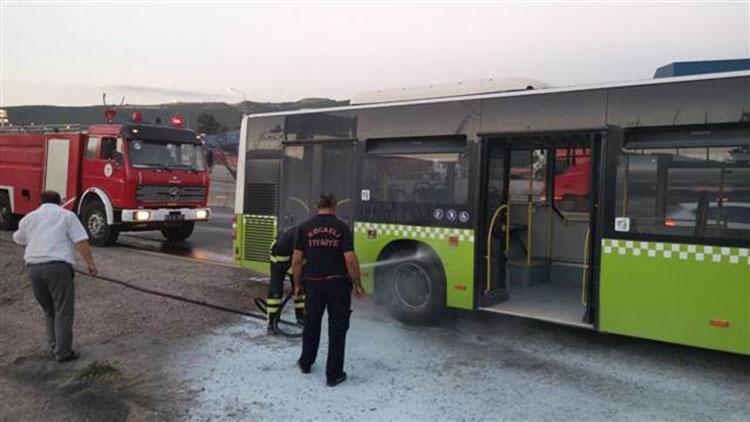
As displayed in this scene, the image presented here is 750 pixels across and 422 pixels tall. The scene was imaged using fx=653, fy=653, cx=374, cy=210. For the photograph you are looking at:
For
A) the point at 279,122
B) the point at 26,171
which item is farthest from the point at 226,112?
the point at 279,122

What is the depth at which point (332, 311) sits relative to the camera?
18.4 feet

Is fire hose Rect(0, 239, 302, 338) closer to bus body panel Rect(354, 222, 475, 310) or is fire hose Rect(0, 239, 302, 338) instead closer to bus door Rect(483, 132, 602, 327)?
bus body panel Rect(354, 222, 475, 310)

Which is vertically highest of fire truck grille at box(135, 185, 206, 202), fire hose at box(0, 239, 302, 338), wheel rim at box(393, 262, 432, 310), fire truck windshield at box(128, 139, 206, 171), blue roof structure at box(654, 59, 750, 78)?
blue roof structure at box(654, 59, 750, 78)

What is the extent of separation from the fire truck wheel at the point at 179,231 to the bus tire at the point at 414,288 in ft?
30.2

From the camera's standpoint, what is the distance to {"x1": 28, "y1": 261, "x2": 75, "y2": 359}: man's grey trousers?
20.9 ft

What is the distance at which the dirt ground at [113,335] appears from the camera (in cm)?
530

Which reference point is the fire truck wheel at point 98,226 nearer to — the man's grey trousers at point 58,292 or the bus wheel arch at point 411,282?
the man's grey trousers at point 58,292

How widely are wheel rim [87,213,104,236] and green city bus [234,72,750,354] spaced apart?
668 cm

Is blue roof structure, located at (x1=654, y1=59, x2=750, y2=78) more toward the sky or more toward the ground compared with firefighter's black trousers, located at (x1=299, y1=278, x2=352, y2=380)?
more toward the sky

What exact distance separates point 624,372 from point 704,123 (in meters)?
2.32

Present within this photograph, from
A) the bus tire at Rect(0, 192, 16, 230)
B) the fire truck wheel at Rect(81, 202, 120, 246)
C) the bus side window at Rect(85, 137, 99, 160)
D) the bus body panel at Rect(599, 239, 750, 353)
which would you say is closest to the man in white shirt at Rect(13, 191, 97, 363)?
the bus body panel at Rect(599, 239, 750, 353)

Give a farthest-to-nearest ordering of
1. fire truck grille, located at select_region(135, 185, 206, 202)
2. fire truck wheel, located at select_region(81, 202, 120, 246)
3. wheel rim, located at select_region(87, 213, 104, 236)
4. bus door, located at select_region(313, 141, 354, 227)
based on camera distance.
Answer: wheel rim, located at select_region(87, 213, 104, 236), fire truck wheel, located at select_region(81, 202, 120, 246), fire truck grille, located at select_region(135, 185, 206, 202), bus door, located at select_region(313, 141, 354, 227)

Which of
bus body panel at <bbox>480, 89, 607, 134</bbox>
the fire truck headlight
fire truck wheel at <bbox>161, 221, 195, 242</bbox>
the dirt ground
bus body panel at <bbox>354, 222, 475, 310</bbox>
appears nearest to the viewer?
the dirt ground

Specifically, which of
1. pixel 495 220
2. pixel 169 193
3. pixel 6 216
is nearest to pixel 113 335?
pixel 495 220
